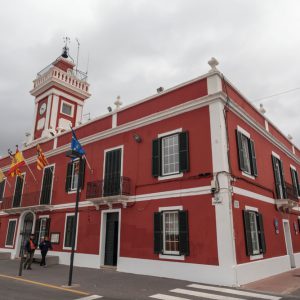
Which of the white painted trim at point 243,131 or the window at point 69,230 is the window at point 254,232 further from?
the window at point 69,230

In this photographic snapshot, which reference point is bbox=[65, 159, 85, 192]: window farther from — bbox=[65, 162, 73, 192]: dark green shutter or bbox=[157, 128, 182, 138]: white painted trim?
bbox=[157, 128, 182, 138]: white painted trim

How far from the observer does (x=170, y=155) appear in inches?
504

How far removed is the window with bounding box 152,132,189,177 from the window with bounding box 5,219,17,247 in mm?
12363

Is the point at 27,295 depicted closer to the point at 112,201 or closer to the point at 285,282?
the point at 112,201

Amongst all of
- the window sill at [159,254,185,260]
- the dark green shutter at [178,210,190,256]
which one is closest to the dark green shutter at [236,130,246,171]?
the dark green shutter at [178,210,190,256]

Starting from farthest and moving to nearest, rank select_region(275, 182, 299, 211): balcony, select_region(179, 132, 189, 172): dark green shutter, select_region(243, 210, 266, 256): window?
select_region(275, 182, 299, 211): balcony < select_region(179, 132, 189, 172): dark green shutter < select_region(243, 210, 266, 256): window

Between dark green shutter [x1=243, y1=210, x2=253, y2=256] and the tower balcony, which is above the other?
the tower balcony

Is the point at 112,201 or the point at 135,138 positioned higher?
the point at 135,138

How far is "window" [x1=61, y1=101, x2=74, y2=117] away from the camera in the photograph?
77.9 feet

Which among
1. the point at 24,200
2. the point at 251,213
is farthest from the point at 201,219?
the point at 24,200

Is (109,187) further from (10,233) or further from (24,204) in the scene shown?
(10,233)

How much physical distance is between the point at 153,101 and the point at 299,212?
11.3 m

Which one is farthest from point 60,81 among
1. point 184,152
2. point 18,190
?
point 184,152

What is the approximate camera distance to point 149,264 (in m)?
12.0
